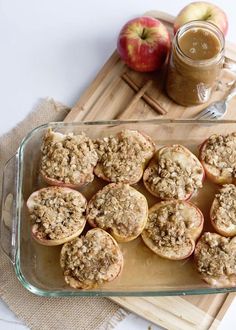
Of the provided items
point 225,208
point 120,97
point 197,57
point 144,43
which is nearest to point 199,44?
point 197,57

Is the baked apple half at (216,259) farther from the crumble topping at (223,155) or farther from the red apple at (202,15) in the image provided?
the red apple at (202,15)

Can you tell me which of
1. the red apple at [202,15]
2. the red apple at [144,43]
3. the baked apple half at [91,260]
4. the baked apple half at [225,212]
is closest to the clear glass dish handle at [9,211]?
the baked apple half at [91,260]

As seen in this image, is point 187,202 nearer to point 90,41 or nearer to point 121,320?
point 121,320

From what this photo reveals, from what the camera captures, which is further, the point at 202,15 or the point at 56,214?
the point at 202,15

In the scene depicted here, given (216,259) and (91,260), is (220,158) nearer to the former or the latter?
(216,259)

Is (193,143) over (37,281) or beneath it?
over

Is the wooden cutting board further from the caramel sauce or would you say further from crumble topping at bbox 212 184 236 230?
crumble topping at bbox 212 184 236 230

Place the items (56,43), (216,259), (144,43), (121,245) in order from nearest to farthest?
(216,259) → (121,245) → (144,43) → (56,43)

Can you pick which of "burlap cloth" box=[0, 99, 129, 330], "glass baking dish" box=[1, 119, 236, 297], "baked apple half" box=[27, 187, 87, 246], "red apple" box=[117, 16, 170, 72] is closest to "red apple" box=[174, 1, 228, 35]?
→ "red apple" box=[117, 16, 170, 72]

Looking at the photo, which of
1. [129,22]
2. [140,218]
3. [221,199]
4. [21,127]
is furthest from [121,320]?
[129,22]
